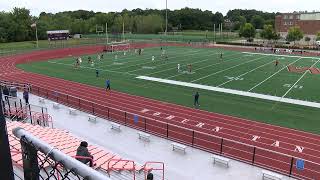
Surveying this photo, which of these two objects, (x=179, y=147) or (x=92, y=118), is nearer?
(x=179, y=147)

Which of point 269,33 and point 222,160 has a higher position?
point 269,33

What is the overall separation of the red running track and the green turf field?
5.05 ft

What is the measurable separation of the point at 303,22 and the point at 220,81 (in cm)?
8361

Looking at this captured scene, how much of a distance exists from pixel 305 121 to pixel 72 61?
121ft

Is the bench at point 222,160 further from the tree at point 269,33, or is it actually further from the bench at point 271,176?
the tree at point 269,33

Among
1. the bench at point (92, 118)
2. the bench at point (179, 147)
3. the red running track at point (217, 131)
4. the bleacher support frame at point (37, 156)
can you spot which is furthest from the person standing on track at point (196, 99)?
the bleacher support frame at point (37, 156)

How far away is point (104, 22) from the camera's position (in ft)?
387

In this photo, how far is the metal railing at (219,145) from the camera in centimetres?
1491

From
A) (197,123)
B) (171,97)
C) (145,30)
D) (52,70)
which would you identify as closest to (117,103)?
(171,97)

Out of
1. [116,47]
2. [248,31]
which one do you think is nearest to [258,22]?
[248,31]

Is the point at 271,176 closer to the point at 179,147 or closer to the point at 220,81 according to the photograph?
the point at 179,147

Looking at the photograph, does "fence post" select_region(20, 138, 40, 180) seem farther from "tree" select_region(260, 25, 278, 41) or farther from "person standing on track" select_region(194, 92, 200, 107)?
"tree" select_region(260, 25, 278, 41)

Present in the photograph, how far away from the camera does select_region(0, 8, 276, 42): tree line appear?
8881 cm

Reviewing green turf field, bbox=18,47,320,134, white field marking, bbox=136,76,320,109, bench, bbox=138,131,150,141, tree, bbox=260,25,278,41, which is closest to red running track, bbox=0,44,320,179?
bench, bbox=138,131,150,141
